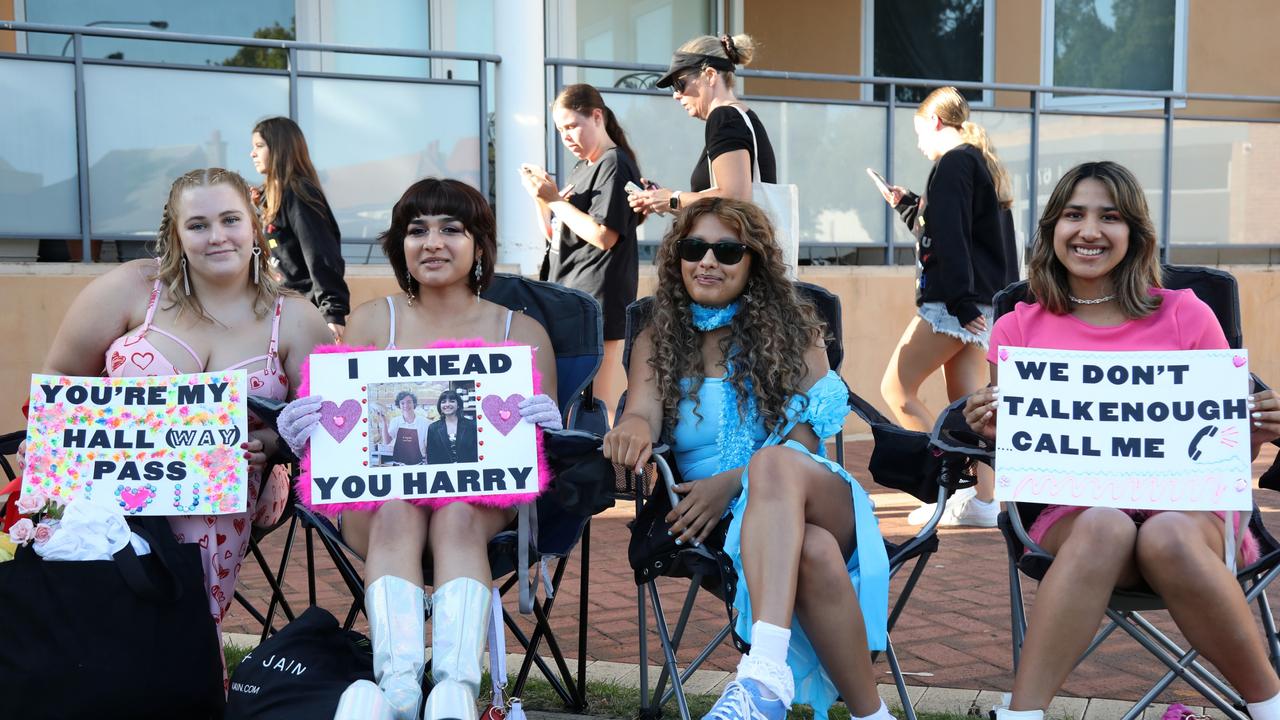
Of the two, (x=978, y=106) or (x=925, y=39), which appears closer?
(x=978, y=106)

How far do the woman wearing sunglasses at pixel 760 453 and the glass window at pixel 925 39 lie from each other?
7710mm

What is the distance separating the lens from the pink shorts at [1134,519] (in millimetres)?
3215

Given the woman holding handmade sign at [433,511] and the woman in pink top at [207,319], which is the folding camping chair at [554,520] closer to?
the woman holding handmade sign at [433,511]

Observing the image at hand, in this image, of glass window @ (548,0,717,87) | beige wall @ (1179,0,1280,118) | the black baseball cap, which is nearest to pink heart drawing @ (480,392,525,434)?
the black baseball cap

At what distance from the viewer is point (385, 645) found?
9.66 feet

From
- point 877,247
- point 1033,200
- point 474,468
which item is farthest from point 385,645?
point 1033,200

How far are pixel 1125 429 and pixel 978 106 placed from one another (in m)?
6.74

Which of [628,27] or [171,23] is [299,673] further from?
[628,27]

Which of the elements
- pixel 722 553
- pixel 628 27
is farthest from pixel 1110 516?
pixel 628 27

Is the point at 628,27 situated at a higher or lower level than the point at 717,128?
higher

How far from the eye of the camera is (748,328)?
144 inches

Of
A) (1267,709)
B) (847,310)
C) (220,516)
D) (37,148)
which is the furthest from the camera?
(847,310)

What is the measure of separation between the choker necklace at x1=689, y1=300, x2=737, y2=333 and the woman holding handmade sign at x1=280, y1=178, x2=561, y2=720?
47cm

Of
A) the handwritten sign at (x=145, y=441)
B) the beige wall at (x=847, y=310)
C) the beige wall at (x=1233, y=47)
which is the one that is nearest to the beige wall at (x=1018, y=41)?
the beige wall at (x=1233, y=47)
